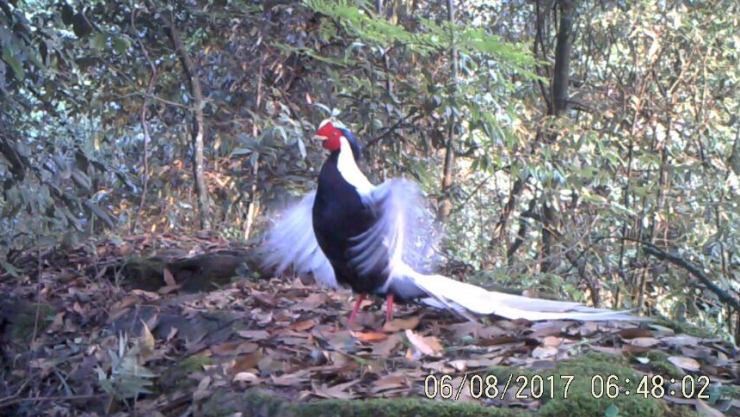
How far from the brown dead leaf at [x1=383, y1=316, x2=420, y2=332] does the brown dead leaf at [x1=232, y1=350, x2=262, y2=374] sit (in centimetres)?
67

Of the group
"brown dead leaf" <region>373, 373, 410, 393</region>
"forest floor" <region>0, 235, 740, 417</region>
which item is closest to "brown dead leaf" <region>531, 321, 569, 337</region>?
"forest floor" <region>0, 235, 740, 417</region>

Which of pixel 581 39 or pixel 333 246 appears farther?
pixel 581 39

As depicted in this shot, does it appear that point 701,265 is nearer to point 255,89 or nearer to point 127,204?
point 255,89

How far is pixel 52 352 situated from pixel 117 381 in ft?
3.19

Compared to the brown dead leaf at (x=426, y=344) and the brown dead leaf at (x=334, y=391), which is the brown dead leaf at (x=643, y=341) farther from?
the brown dead leaf at (x=334, y=391)

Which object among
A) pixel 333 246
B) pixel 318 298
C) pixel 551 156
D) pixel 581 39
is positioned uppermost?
pixel 581 39

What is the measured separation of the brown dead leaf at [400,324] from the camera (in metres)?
3.44

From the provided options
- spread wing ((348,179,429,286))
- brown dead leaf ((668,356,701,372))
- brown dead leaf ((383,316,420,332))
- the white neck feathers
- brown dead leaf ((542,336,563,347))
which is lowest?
brown dead leaf ((383,316,420,332))

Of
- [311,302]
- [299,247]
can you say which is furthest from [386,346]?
[299,247]

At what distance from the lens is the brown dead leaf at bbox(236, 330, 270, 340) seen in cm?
325

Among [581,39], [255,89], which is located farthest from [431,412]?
[581,39]

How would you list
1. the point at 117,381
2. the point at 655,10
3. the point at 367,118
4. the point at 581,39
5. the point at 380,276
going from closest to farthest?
the point at 117,381 < the point at 380,276 < the point at 367,118 < the point at 655,10 < the point at 581,39

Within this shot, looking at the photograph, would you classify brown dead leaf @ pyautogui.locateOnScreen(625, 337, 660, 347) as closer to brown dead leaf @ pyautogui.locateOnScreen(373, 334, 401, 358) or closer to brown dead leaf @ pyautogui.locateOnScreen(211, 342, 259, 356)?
brown dead leaf @ pyautogui.locateOnScreen(373, 334, 401, 358)

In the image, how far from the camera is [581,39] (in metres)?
6.91
